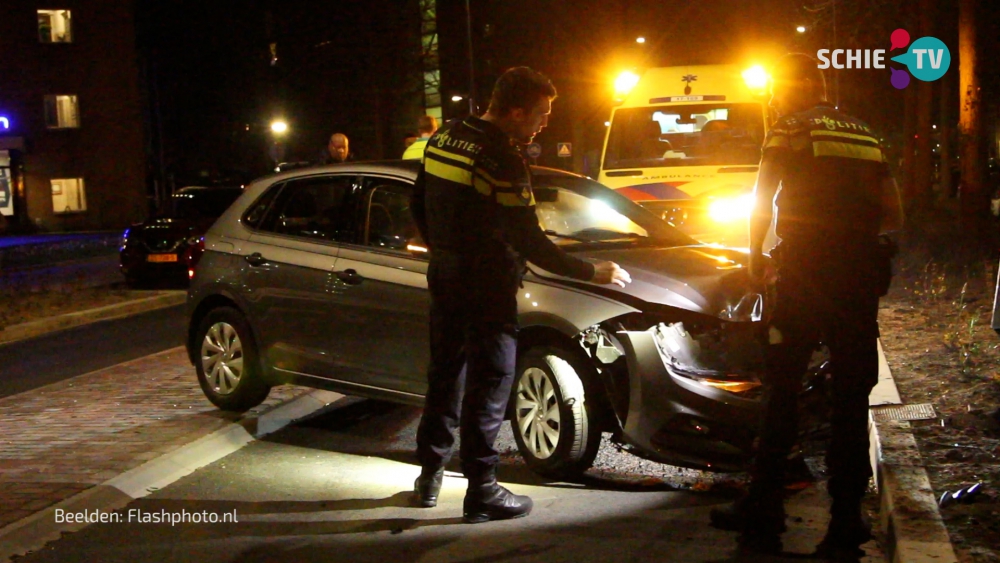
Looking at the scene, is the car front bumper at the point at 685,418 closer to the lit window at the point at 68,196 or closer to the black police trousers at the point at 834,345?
the black police trousers at the point at 834,345

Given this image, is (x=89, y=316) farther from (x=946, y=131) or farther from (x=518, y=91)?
(x=946, y=131)

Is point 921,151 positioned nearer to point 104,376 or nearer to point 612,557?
point 104,376

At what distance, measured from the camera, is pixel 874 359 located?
15.3ft

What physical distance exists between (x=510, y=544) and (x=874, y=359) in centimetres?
173

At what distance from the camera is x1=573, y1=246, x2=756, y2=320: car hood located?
5461mm

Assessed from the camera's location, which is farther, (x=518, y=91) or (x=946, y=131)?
(x=946, y=131)

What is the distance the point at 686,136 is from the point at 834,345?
867 centimetres

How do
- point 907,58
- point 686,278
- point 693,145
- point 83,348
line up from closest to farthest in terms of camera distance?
point 686,278, point 83,348, point 693,145, point 907,58

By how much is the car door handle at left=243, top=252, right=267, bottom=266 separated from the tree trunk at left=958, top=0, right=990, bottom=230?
15.0 m

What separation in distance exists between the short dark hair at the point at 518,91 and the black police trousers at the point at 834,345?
1.29 metres

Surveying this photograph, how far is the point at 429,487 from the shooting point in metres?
5.45

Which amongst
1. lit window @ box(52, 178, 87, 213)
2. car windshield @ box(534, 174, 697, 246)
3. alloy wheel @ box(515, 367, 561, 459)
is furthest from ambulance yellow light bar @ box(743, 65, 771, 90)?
lit window @ box(52, 178, 87, 213)

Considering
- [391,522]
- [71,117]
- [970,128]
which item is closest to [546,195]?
[391,522]

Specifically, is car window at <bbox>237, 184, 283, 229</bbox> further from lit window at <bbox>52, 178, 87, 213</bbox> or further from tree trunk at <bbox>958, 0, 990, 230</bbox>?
lit window at <bbox>52, 178, 87, 213</bbox>
